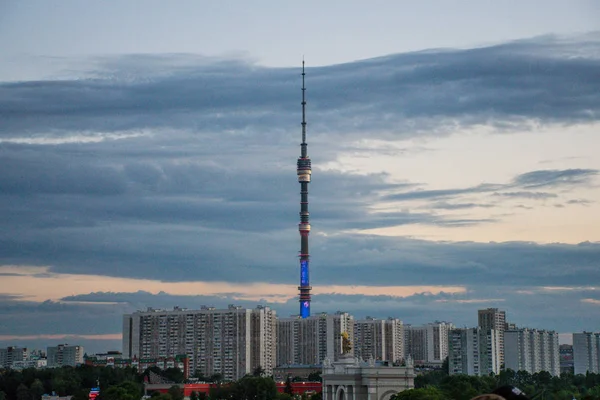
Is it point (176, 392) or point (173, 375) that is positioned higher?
point (173, 375)

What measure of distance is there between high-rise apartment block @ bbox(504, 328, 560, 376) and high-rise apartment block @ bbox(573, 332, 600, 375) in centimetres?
396

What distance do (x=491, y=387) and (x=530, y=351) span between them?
62.9 m

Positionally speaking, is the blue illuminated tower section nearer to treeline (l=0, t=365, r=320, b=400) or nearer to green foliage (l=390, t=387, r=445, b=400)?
treeline (l=0, t=365, r=320, b=400)

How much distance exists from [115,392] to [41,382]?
1113 inches

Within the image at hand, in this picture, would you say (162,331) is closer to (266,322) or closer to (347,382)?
(266,322)

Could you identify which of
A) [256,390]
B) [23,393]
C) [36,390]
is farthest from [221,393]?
[23,393]

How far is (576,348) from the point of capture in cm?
17362

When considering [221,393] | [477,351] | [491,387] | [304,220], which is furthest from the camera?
[304,220]

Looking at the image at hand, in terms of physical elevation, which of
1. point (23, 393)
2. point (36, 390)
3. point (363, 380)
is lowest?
point (23, 393)

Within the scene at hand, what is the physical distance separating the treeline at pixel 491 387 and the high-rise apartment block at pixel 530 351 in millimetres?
24394

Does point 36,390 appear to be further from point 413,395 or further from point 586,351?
point 586,351

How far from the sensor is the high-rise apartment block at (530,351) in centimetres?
16962

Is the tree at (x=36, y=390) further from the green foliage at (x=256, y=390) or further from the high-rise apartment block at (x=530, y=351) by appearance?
the high-rise apartment block at (x=530, y=351)

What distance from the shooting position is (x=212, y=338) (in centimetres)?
19125
